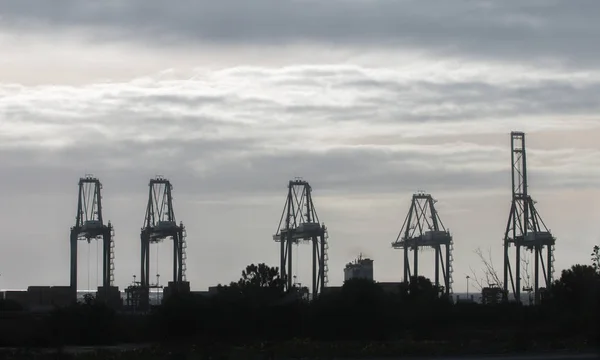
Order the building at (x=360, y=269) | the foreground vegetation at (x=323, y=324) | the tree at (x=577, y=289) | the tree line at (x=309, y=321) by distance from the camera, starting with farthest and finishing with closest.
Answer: the building at (x=360, y=269) → the tree at (x=577, y=289) → the tree line at (x=309, y=321) → the foreground vegetation at (x=323, y=324)

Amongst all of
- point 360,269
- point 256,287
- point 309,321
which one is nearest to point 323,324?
point 309,321

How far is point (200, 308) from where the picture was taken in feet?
252

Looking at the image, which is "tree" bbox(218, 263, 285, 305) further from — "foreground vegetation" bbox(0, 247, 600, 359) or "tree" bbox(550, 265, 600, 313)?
"tree" bbox(550, 265, 600, 313)

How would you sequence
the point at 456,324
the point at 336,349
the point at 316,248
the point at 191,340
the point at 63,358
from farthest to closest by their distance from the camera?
1. the point at 316,248
2. the point at 456,324
3. the point at 191,340
4. the point at 336,349
5. the point at 63,358

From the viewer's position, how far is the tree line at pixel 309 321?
245 ft

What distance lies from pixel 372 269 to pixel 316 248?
11215 mm

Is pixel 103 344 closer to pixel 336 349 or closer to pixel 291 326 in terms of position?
pixel 291 326

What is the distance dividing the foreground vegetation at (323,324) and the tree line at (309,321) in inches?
3.3

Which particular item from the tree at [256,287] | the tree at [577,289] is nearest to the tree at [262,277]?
the tree at [256,287]

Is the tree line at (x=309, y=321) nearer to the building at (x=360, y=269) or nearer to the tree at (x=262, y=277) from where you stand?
the tree at (x=262, y=277)

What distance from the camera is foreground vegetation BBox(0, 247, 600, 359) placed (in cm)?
6678

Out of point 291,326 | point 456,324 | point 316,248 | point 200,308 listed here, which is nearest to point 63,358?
point 200,308

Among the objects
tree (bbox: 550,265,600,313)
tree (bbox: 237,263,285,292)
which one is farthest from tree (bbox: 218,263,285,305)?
tree (bbox: 550,265,600,313)

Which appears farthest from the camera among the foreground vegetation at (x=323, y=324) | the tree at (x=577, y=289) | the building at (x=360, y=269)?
the building at (x=360, y=269)
